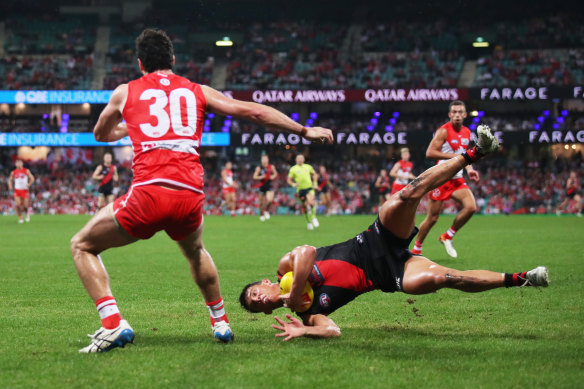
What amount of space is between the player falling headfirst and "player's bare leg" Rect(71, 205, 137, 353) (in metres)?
1.18

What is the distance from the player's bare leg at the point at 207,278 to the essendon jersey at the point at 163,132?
59 centimetres

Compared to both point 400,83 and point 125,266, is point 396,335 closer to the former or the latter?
point 125,266

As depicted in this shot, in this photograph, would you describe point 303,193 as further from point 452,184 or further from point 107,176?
point 452,184

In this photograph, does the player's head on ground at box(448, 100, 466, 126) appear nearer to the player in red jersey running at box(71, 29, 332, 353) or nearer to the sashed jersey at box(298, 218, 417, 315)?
the sashed jersey at box(298, 218, 417, 315)

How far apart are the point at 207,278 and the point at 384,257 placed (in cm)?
153

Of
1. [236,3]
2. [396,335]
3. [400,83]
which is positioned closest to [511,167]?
[400,83]

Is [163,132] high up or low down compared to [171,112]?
down

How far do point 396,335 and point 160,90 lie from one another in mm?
2852

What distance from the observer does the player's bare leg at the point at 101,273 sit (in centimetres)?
510

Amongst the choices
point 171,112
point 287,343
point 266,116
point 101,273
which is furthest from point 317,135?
point 101,273

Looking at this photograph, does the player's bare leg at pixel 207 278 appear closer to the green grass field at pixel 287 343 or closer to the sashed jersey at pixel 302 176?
the green grass field at pixel 287 343

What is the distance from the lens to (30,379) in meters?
4.34

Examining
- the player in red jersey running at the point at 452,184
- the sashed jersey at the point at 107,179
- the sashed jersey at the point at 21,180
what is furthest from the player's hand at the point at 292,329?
the sashed jersey at the point at 21,180

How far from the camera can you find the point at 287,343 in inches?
219
